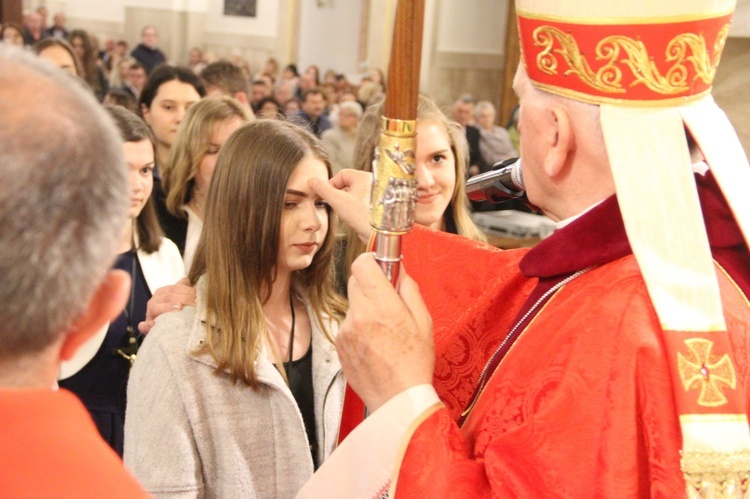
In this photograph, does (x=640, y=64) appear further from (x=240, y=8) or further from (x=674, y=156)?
(x=240, y=8)

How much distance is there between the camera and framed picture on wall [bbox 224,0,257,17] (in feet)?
57.7

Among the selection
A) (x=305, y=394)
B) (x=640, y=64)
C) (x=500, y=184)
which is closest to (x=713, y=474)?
(x=640, y=64)

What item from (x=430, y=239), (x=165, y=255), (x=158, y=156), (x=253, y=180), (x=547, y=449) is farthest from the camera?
(x=158, y=156)

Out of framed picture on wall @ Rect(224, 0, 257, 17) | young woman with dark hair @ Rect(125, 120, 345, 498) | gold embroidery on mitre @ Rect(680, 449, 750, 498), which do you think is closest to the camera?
gold embroidery on mitre @ Rect(680, 449, 750, 498)

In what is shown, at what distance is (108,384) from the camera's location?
2830 mm

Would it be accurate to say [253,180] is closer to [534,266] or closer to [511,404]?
[534,266]

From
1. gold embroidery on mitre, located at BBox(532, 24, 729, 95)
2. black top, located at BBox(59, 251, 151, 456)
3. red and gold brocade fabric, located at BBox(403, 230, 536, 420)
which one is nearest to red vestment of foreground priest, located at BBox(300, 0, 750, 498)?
gold embroidery on mitre, located at BBox(532, 24, 729, 95)

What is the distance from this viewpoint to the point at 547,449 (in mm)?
1441

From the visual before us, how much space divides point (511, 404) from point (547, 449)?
116mm

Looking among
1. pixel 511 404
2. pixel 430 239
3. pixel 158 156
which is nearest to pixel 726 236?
pixel 511 404

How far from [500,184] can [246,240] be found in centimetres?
70

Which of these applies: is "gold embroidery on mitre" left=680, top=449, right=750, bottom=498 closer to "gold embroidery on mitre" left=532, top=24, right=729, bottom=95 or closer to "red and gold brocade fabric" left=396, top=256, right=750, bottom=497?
"red and gold brocade fabric" left=396, top=256, right=750, bottom=497

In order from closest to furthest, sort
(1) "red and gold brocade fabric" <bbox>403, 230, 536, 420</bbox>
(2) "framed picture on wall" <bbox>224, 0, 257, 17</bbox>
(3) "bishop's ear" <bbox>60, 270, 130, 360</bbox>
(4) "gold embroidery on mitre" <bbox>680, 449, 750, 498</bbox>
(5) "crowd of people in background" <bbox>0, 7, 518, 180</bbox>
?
1. (3) "bishop's ear" <bbox>60, 270, 130, 360</bbox>
2. (4) "gold embroidery on mitre" <bbox>680, 449, 750, 498</bbox>
3. (1) "red and gold brocade fabric" <bbox>403, 230, 536, 420</bbox>
4. (5) "crowd of people in background" <bbox>0, 7, 518, 180</bbox>
5. (2) "framed picture on wall" <bbox>224, 0, 257, 17</bbox>

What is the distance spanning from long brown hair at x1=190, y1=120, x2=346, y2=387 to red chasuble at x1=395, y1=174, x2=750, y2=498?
785 mm
